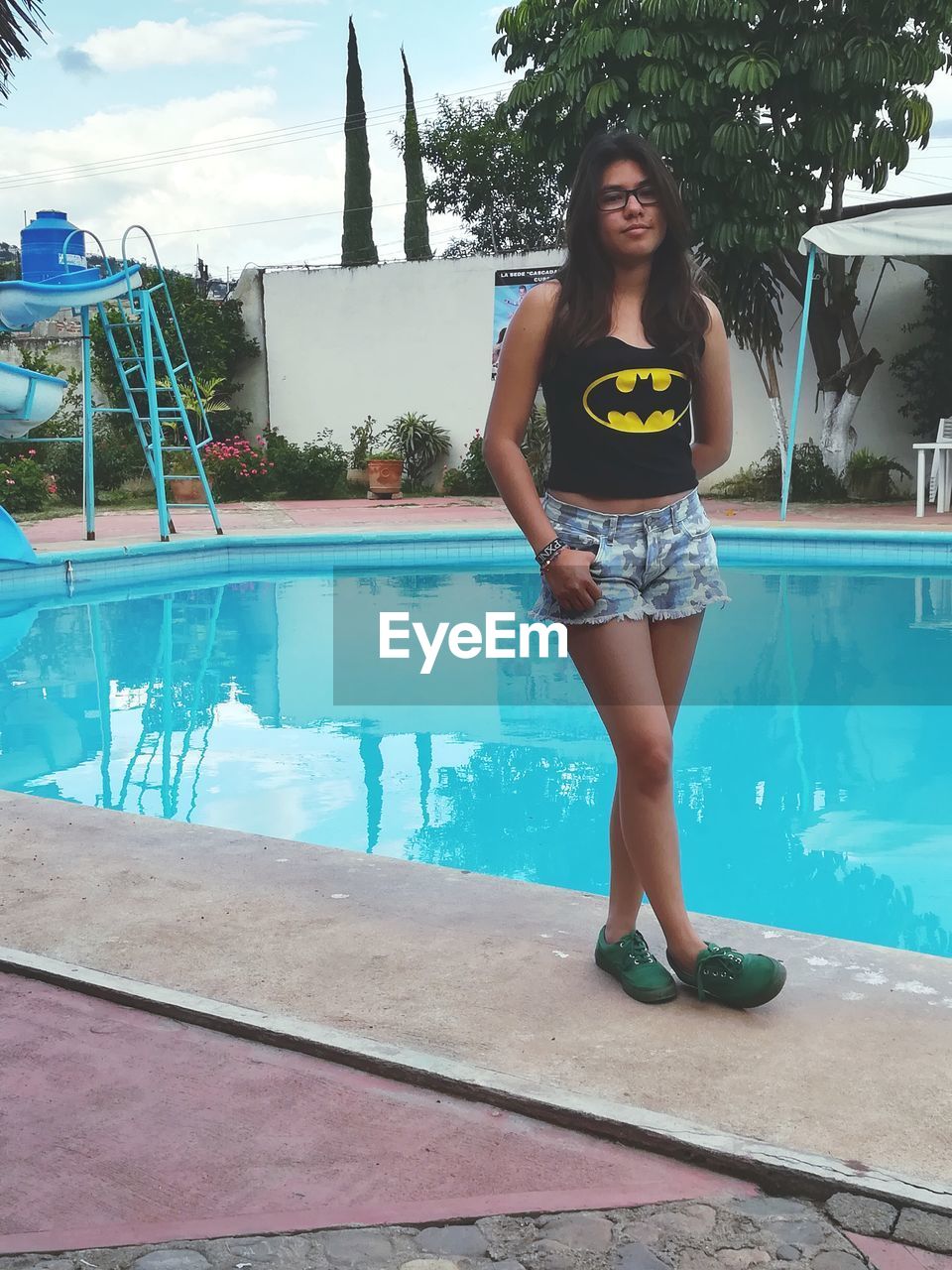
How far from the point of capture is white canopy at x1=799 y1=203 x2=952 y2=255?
923cm

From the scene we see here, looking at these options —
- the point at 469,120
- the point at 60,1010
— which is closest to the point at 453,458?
the point at 469,120

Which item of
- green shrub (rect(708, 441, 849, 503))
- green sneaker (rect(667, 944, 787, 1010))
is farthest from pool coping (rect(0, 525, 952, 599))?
green sneaker (rect(667, 944, 787, 1010))

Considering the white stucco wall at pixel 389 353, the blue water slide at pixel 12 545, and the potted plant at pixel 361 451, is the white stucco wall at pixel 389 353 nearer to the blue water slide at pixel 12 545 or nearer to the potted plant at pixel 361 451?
the potted plant at pixel 361 451

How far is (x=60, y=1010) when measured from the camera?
2.08 m

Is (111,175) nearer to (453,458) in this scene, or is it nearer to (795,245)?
(453,458)

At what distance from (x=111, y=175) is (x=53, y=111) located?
20.5 metres

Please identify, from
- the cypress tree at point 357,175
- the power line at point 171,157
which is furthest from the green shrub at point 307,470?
the power line at point 171,157

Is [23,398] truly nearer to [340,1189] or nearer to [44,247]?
[44,247]

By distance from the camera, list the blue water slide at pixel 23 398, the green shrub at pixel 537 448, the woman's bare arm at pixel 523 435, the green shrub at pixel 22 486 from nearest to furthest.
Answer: the woman's bare arm at pixel 523 435
the blue water slide at pixel 23 398
the green shrub at pixel 22 486
the green shrub at pixel 537 448

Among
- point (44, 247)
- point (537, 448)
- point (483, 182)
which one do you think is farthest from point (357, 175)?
point (44, 247)

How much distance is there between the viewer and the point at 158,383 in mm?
14672

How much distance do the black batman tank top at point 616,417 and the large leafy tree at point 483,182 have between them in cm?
1730

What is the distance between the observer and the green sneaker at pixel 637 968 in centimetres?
205

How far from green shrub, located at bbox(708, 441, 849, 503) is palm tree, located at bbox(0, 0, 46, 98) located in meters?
10.7
